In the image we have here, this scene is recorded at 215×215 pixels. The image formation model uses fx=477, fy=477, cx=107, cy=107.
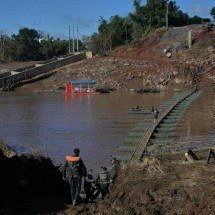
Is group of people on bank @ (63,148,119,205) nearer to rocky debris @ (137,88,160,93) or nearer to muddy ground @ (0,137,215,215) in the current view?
muddy ground @ (0,137,215,215)

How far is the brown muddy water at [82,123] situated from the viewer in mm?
23223

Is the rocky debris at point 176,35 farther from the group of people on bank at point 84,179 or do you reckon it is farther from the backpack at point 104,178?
the backpack at point 104,178

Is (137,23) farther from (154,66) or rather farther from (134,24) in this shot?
(154,66)

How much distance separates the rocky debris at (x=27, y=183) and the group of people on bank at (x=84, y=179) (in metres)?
0.59

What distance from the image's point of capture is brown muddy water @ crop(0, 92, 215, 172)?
2322cm

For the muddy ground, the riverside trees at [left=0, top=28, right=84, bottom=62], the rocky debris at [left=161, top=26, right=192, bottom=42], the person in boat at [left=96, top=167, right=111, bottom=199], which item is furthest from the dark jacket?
the riverside trees at [left=0, top=28, right=84, bottom=62]

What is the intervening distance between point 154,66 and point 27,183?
5055 cm

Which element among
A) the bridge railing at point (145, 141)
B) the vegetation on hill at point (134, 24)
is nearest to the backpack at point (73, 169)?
the bridge railing at point (145, 141)

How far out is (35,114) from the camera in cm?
3772

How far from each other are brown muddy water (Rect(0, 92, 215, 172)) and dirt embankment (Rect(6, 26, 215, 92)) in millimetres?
7832

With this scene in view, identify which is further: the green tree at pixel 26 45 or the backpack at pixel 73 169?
the green tree at pixel 26 45

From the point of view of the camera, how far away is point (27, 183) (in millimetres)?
11617

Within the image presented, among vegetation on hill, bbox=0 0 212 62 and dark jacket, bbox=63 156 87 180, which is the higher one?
vegetation on hill, bbox=0 0 212 62

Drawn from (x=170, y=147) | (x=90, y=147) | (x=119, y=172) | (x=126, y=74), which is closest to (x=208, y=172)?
(x=119, y=172)
